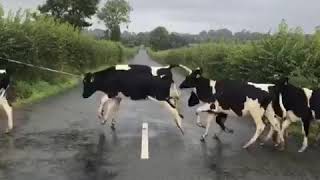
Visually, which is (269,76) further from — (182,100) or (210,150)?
(210,150)

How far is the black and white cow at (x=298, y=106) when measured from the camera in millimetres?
11359

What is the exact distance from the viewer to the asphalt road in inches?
356

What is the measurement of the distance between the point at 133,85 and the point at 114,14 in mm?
79949

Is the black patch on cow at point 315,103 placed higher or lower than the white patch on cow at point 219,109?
higher

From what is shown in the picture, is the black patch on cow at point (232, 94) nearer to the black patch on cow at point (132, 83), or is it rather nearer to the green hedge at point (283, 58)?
the black patch on cow at point (132, 83)

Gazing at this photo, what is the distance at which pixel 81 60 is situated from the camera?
34.5 metres

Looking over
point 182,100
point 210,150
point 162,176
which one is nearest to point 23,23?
point 182,100

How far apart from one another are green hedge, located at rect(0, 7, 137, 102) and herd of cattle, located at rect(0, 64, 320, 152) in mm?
6469

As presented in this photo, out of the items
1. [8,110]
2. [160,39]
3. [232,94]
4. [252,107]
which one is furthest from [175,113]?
[160,39]

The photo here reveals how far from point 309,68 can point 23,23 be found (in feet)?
41.1

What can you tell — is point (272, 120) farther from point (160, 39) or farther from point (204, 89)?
point (160, 39)

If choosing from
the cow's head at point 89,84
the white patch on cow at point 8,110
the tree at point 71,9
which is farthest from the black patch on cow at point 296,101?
the tree at point 71,9

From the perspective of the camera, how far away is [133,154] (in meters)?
10.6

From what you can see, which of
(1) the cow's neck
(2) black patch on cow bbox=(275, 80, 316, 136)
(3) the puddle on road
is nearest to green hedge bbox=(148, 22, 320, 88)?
(1) the cow's neck
